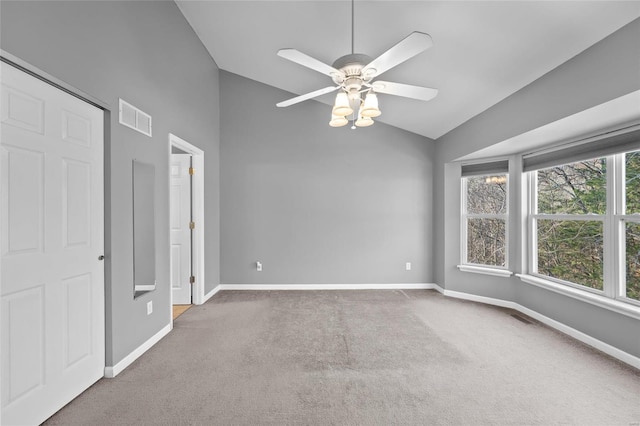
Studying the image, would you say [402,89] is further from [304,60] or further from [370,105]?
[304,60]

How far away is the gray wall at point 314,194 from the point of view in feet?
15.7

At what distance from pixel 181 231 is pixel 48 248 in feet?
7.44

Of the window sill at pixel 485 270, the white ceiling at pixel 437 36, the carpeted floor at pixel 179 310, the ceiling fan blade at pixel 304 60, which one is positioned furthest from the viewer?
the window sill at pixel 485 270

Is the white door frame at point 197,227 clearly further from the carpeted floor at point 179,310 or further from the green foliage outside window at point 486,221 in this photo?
the green foliage outside window at point 486,221

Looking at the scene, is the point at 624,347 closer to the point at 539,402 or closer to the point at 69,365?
the point at 539,402

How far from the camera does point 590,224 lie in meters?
3.04

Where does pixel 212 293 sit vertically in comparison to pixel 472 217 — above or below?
below

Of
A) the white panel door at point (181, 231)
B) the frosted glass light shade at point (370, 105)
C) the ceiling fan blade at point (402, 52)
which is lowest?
the white panel door at point (181, 231)

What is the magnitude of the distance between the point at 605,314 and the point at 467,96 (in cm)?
253

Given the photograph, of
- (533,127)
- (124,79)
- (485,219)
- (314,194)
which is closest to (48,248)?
(124,79)

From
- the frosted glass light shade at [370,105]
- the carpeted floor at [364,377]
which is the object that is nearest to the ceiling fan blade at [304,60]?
the frosted glass light shade at [370,105]

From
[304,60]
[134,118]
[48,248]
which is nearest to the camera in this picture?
[48,248]

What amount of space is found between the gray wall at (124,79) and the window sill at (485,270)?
3.94m

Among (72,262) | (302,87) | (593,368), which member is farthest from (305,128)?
(593,368)
